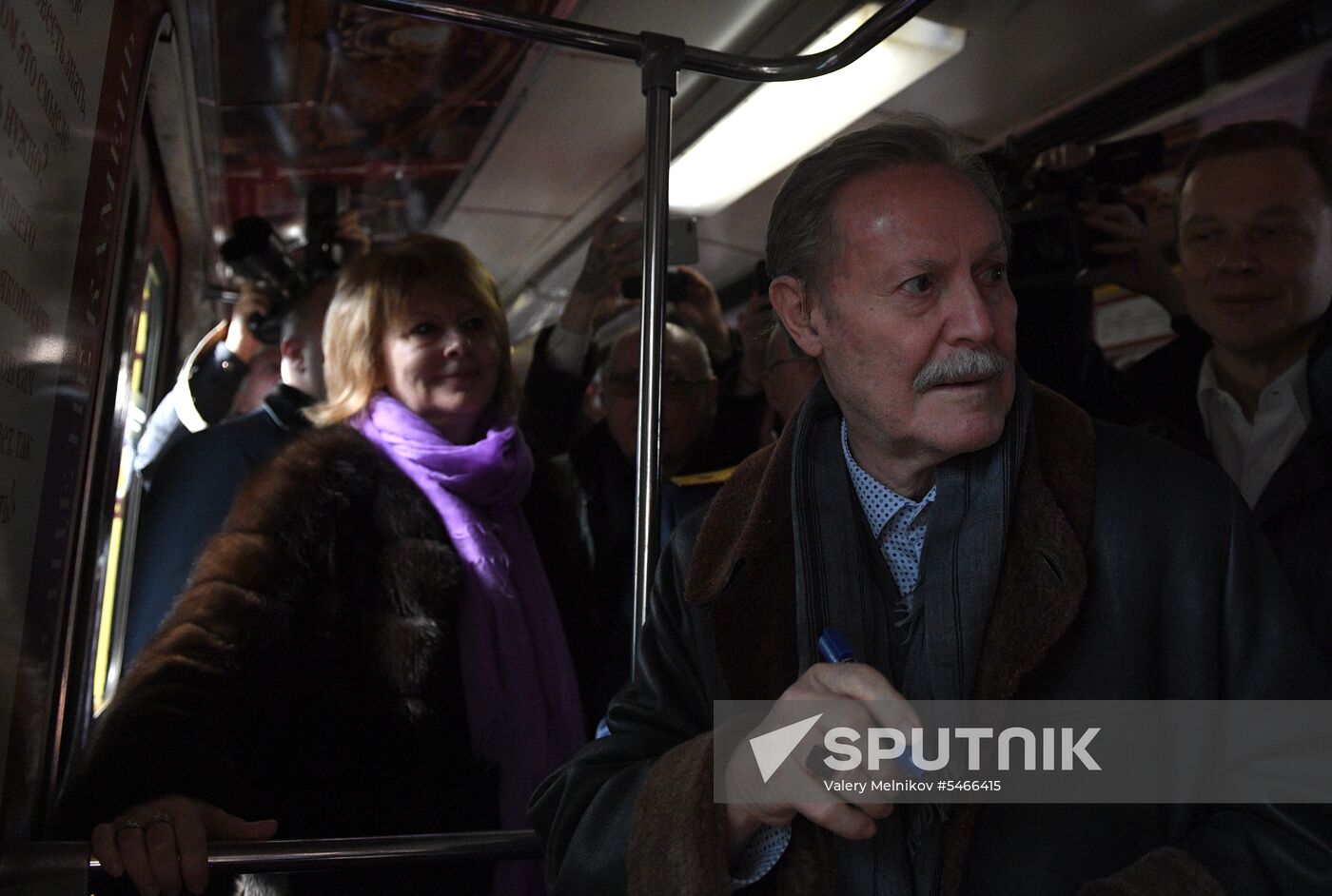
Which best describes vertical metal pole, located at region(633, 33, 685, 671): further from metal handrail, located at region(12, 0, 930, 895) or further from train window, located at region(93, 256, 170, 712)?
train window, located at region(93, 256, 170, 712)

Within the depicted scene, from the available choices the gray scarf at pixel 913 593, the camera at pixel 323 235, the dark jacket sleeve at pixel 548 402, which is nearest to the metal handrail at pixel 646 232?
the gray scarf at pixel 913 593

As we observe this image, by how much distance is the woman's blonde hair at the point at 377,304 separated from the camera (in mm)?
2018

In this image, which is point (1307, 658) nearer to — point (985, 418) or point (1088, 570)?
point (1088, 570)

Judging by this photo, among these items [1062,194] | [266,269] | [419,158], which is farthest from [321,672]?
[419,158]

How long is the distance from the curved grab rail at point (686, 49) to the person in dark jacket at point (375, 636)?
68 centimetres

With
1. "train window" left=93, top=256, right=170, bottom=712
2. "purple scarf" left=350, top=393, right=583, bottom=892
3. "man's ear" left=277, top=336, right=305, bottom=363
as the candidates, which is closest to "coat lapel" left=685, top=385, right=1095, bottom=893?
"purple scarf" left=350, top=393, right=583, bottom=892

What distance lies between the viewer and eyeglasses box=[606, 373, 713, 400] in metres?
2.38

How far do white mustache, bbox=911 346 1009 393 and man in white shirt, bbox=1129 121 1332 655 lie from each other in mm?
601

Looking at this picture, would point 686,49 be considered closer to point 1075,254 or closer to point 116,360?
point 1075,254

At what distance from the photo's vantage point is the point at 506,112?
3902mm

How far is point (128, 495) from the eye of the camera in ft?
12.6

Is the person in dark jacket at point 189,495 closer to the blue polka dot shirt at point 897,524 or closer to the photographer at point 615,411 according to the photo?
the photographer at point 615,411

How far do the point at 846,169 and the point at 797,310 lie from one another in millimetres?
190

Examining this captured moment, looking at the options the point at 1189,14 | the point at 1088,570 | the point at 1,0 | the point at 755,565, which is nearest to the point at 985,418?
the point at 1088,570
